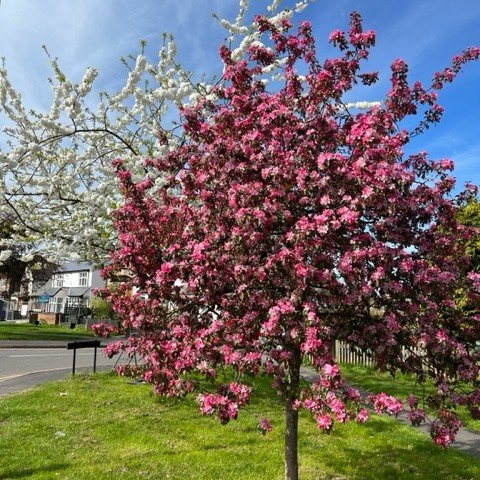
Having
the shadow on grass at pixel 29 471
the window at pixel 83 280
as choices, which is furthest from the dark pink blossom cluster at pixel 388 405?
the window at pixel 83 280

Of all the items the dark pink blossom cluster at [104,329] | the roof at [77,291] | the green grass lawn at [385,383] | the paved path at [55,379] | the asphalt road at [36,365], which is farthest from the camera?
the roof at [77,291]

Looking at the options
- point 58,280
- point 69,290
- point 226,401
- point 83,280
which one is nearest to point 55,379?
point 226,401

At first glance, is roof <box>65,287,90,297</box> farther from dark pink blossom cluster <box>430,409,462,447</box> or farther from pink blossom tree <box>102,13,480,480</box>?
dark pink blossom cluster <box>430,409,462,447</box>

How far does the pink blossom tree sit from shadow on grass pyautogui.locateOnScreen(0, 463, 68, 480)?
6.42 feet

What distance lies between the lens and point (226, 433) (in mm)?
7879

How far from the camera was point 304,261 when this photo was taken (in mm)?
4430

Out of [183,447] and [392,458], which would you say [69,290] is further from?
[392,458]

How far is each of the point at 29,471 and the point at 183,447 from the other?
209 centimetres

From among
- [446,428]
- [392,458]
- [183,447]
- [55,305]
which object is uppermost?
[55,305]

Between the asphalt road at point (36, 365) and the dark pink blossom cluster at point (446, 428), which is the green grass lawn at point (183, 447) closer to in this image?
the dark pink blossom cluster at point (446, 428)

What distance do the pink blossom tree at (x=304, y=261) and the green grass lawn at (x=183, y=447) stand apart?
4.41 feet

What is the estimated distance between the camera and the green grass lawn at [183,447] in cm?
619

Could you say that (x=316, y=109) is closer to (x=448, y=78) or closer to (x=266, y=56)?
(x=266, y=56)

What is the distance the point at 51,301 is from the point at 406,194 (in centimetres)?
7244
